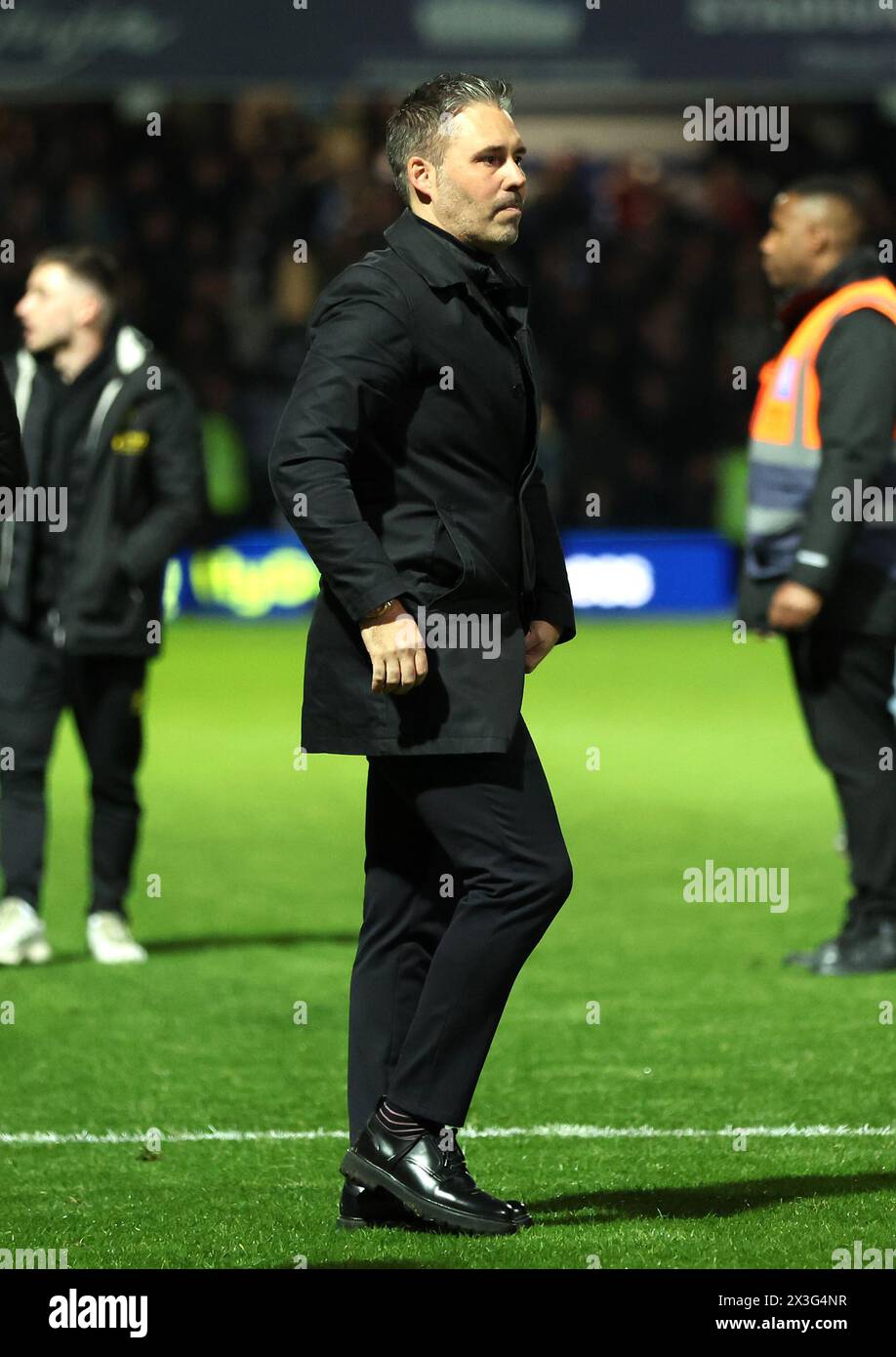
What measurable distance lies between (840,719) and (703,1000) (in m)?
1.02

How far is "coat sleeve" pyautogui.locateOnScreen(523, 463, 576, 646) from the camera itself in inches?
201

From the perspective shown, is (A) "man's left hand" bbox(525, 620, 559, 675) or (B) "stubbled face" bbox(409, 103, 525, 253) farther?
(A) "man's left hand" bbox(525, 620, 559, 675)

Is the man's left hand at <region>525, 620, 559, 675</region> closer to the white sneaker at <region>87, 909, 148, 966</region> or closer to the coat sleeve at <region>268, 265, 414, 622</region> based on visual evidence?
the coat sleeve at <region>268, 265, 414, 622</region>

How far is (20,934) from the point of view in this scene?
830 cm

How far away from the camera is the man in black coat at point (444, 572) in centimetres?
474

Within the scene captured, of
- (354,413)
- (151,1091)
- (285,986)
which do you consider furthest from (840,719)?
(354,413)

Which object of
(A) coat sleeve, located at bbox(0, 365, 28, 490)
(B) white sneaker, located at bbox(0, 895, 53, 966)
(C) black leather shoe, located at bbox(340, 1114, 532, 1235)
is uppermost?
(A) coat sleeve, located at bbox(0, 365, 28, 490)

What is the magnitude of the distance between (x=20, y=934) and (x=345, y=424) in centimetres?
405

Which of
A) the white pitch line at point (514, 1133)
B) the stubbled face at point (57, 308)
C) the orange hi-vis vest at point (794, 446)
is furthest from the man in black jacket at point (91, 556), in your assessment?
the white pitch line at point (514, 1133)

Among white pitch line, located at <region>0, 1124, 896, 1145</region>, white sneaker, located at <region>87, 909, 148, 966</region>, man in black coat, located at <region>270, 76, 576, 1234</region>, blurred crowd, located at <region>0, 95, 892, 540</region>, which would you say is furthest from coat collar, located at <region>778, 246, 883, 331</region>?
blurred crowd, located at <region>0, 95, 892, 540</region>

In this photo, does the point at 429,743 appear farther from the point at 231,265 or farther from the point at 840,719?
the point at 231,265

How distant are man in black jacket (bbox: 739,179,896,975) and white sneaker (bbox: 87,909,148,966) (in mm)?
2138

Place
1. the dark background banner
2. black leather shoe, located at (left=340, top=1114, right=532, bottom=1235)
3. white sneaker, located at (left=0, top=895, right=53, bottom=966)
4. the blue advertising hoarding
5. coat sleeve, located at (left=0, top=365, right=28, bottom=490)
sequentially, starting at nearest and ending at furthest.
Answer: black leather shoe, located at (left=340, top=1114, right=532, bottom=1235) → coat sleeve, located at (left=0, top=365, right=28, bottom=490) → white sneaker, located at (left=0, top=895, right=53, bottom=966) → the dark background banner → the blue advertising hoarding

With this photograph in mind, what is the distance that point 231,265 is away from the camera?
23.3 m
